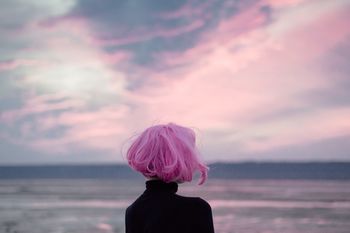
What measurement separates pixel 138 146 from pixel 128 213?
366 mm

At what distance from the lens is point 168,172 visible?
286 cm

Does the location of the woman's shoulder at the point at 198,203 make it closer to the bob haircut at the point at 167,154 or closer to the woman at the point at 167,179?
the woman at the point at 167,179

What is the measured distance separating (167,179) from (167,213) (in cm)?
17

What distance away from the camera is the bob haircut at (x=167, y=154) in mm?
2842

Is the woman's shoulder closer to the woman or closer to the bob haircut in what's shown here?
the woman

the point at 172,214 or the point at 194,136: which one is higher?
the point at 194,136

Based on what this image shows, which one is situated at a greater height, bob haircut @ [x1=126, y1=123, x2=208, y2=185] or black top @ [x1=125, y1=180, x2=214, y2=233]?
bob haircut @ [x1=126, y1=123, x2=208, y2=185]

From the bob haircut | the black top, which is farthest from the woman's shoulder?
the bob haircut

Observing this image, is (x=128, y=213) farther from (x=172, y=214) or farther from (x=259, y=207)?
(x=259, y=207)

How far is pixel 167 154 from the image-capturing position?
287 cm

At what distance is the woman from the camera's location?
9.35ft

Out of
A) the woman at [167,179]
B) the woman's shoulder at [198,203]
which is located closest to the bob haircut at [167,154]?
the woman at [167,179]

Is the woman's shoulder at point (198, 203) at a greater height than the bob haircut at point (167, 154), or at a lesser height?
lesser

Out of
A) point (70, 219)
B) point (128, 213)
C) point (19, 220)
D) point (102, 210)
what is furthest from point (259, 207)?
point (128, 213)
